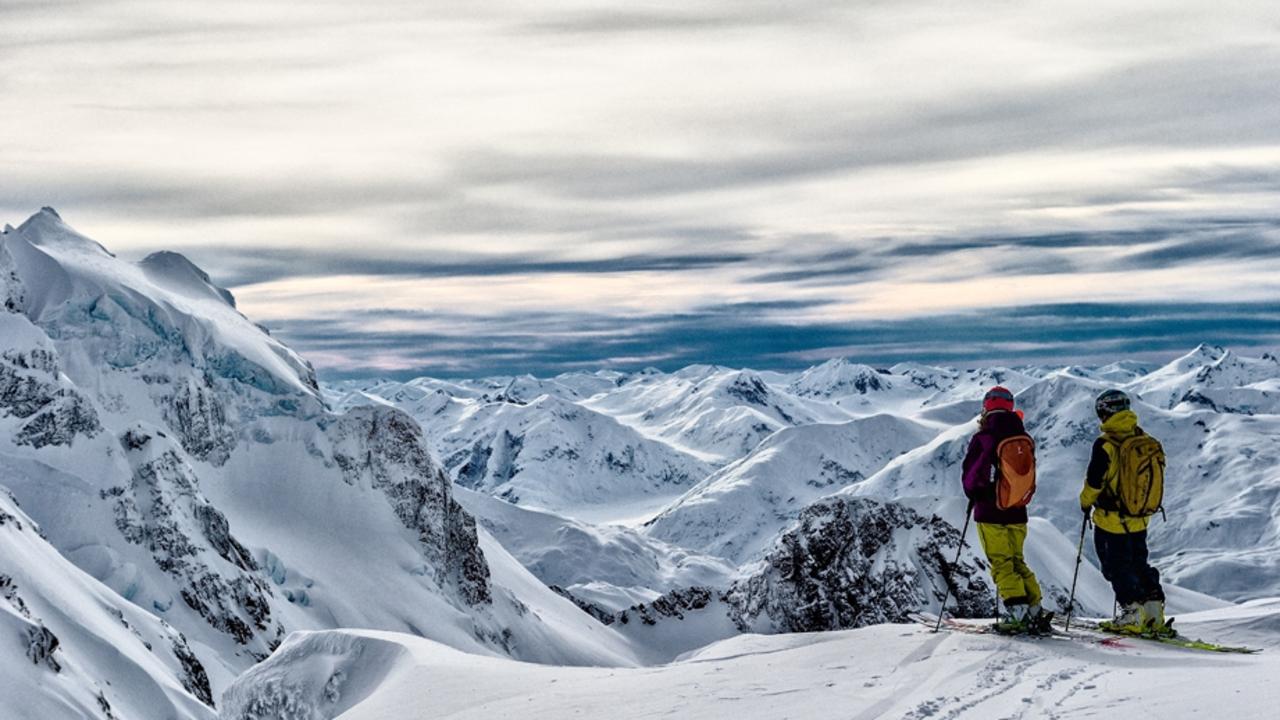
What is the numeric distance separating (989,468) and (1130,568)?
9.50 feet

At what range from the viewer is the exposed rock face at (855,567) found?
141m

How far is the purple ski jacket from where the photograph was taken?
1816 cm

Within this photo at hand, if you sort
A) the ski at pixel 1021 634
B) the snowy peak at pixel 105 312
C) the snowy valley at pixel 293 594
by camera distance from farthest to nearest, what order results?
the snowy peak at pixel 105 312
the ski at pixel 1021 634
the snowy valley at pixel 293 594

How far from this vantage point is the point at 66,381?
162375 mm

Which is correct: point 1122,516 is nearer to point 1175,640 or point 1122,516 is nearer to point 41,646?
point 1175,640

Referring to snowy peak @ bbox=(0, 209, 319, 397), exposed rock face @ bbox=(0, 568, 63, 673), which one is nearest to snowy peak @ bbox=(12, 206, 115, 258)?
snowy peak @ bbox=(0, 209, 319, 397)

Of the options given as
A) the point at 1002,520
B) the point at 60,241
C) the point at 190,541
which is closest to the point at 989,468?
the point at 1002,520

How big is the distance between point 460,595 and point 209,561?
46.9m

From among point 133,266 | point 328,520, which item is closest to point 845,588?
point 328,520

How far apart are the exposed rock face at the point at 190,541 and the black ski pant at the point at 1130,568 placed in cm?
14541

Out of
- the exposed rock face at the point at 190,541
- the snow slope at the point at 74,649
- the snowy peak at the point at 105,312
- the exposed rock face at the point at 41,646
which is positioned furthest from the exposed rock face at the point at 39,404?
the exposed rock face at the point at 41,646

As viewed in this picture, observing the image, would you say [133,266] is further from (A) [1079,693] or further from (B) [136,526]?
(A) [1079,693]

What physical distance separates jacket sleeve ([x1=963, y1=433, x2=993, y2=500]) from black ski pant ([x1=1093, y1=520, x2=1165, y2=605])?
209 cm

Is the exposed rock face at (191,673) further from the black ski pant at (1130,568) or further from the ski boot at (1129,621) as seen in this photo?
the black ski pant at (1130,568)
